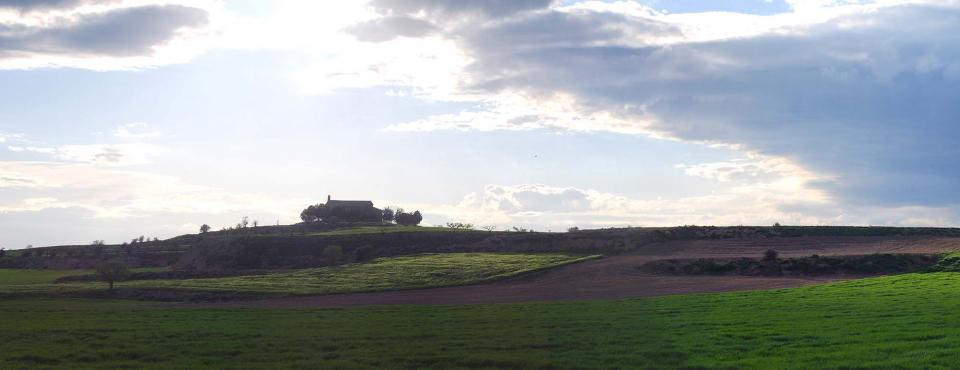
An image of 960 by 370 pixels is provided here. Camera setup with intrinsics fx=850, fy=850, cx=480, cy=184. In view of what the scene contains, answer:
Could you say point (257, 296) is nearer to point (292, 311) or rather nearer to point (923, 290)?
point (292, 311)

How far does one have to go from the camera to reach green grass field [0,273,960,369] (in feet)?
72.4

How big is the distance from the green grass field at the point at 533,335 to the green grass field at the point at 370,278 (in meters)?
20.8

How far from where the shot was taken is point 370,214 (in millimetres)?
156750

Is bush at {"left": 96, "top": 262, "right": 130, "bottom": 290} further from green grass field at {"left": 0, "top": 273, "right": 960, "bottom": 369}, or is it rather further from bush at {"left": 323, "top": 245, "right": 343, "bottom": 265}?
green grass field at {"left": 0, "top": 273, "right": 960, "bottom": 369}

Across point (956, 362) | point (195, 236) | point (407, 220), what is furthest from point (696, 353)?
point (407, 220)

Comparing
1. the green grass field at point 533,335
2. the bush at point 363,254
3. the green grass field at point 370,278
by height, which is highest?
the bush at point 363,254

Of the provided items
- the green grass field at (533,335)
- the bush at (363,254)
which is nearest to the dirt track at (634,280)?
the green grass field at (533,335)

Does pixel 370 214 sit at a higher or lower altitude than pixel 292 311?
higher

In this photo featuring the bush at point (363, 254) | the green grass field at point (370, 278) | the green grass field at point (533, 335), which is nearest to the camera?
the green grass field at point (533, 335)

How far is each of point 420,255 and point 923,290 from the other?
56705mm

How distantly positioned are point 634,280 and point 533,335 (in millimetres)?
33988

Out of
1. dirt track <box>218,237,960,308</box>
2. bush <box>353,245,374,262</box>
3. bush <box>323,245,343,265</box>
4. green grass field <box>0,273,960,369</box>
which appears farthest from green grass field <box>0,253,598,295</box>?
green grass field <box>0,273,960,369</box>

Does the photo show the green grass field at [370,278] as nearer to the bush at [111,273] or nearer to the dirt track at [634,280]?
the bush at [111,273]

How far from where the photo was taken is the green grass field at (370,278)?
62.2 meters
